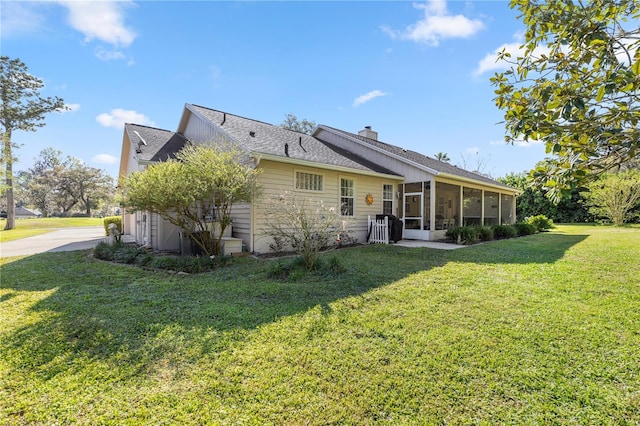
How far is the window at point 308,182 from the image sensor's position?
9.70 metres

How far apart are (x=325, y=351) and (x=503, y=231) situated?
1318 centimetres

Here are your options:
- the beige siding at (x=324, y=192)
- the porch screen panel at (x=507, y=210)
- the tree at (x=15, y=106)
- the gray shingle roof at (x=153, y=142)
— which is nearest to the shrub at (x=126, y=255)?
the gray shingle roof at (x=153, y=142)

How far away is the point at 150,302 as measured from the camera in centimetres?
464

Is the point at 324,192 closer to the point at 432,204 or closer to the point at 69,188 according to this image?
the point at 432,204

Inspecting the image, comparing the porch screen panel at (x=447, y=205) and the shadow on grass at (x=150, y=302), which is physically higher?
the porch screen panel at (x=447, y=205)

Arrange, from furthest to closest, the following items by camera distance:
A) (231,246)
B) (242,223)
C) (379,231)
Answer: (379,231) → (242,223) → (231,246)

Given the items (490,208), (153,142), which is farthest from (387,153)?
(153,142)

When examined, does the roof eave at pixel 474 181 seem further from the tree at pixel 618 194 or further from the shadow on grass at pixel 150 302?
the tree at pixel 618 194

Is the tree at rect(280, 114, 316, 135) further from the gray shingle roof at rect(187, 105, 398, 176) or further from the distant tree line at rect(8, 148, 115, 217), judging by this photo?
the distant tree line at rect(8, 148, 115, 217)

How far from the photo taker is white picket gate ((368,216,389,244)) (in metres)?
11.0

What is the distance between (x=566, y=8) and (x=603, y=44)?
0.61m

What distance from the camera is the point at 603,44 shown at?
8.75ft

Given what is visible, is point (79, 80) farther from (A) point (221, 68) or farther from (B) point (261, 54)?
(B) point (261, 54)

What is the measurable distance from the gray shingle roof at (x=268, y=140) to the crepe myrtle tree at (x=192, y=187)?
4.24 ft
